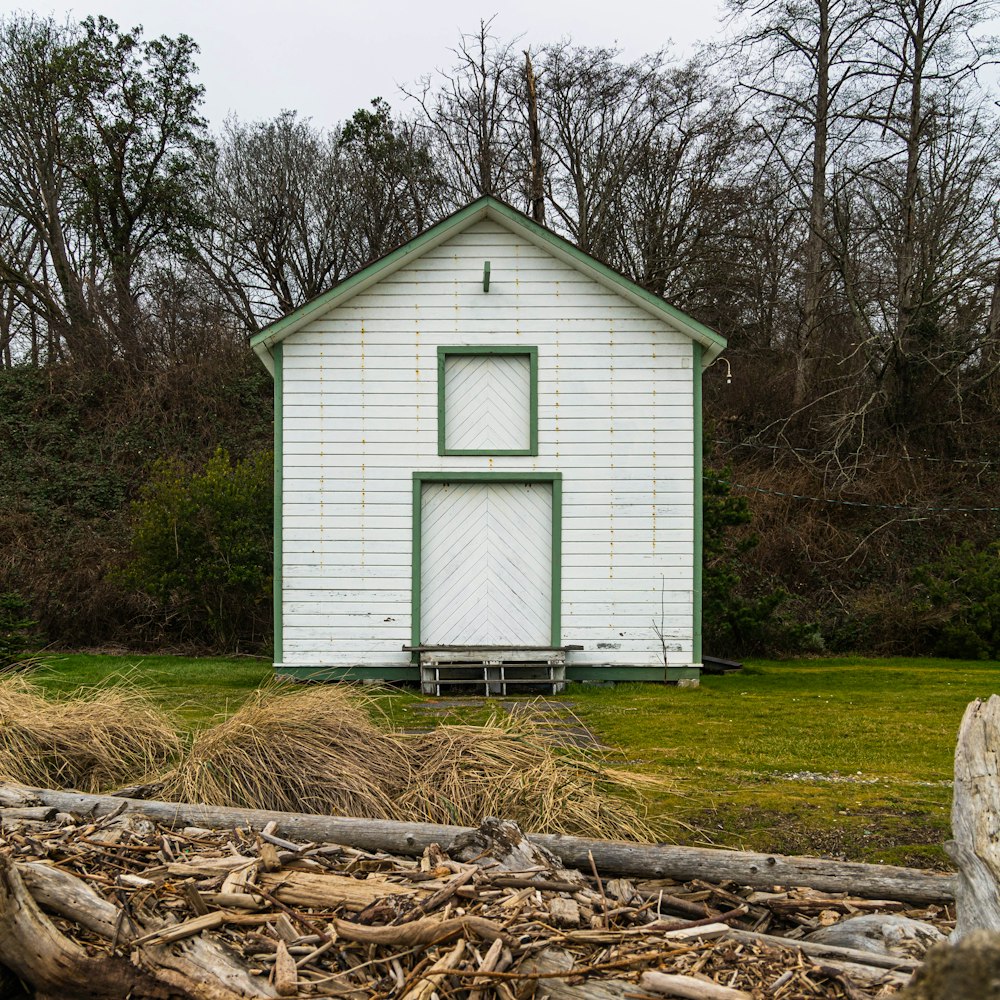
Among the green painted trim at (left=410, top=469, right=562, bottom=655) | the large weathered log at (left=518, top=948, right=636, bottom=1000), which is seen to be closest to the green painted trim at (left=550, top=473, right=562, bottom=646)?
the green painted trim at (left=410, top=469, right=562, bottom=655)

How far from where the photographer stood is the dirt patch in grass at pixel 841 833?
5.29 meters

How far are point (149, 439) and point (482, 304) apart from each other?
41.5 feet

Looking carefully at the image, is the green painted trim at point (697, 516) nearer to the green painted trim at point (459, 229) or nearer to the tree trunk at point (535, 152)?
the green painted trim at point (459, 229)

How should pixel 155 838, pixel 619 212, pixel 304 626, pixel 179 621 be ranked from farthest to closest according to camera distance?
1. pixel 619 212
2. pixel 179 621
3. pixel 304 626
4. pixel 155 838

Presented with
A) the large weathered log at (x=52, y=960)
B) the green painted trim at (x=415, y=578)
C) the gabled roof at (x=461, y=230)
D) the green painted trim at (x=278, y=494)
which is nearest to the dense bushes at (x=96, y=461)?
the green painted trim at (x=278, y=494)

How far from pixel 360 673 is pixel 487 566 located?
1.96 metres

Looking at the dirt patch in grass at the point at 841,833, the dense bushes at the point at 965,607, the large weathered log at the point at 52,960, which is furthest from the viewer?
the dense bushes at the point at 965,607

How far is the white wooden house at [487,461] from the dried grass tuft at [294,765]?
5721mm

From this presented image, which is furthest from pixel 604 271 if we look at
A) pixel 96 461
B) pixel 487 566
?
pixel 96 461

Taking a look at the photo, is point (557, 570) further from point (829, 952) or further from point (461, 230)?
point (829, 952)

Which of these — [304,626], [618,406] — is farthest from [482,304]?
[304,626]

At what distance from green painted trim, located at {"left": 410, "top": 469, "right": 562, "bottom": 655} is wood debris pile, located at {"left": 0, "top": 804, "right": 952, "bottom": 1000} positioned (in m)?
7.43

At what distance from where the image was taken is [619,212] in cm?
2580

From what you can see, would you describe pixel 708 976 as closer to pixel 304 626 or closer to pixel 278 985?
pixel 278 985
